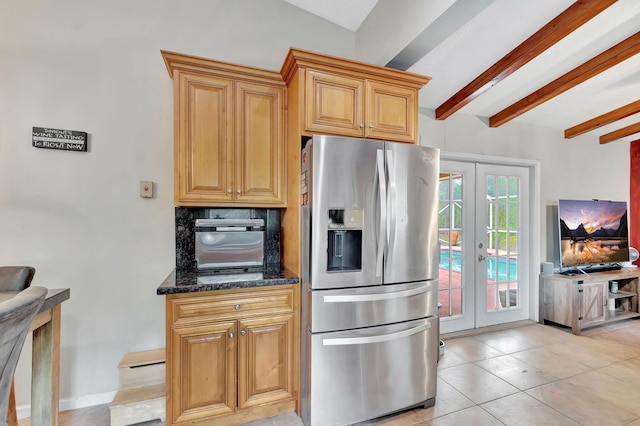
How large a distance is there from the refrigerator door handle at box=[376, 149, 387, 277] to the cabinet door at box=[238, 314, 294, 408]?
67 cm

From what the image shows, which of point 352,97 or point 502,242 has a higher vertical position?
point 352,97

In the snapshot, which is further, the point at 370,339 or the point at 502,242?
the point at 502,242

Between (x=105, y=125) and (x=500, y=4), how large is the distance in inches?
115

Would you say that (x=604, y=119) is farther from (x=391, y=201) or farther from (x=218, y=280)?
(x=218, y=280)

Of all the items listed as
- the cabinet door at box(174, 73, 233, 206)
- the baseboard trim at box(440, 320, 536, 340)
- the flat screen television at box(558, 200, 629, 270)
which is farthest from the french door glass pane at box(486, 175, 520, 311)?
the cabinet door at box(174, 73, 233, 206)

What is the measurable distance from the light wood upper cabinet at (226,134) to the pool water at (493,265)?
2.21 metres

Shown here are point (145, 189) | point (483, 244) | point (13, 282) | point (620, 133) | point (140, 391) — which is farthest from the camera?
point (620, 133)

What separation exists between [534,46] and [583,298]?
9.65 ft

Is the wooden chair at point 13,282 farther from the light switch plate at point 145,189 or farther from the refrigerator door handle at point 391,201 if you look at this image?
the refrigerator door handle at point 391,201

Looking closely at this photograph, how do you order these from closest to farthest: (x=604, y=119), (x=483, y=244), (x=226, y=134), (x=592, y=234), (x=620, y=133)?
(x=226, y=134) < (x=483, y=244) < (x=604, y=119) < (x=592, y=234) < (x=620, y=133)

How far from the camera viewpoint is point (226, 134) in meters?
2.02

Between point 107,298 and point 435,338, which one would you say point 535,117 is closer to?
point 435,338

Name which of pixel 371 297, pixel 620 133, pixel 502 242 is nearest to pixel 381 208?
pixel 371 297

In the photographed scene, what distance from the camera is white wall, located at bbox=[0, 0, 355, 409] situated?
75.9 inches
